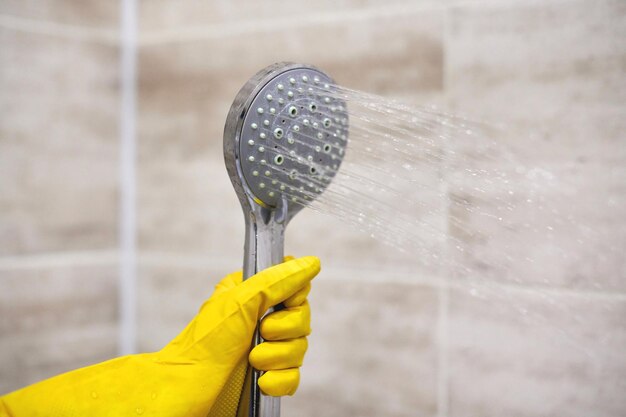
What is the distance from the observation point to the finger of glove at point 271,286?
1.75 ft

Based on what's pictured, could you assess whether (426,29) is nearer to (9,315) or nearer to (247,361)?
(247,361)

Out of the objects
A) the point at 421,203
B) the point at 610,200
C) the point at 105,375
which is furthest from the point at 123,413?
the point at 610,200

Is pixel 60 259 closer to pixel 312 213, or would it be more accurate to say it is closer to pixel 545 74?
pixel 312 213

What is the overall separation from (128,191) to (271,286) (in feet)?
1.84

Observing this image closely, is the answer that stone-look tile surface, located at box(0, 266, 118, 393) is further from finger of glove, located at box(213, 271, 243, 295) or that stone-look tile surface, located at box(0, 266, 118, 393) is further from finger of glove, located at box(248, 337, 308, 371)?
finger of glove, located at box(248, 337, 308, 371)

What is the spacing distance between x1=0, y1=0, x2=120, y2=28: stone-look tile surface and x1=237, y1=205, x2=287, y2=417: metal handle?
1.84 feet

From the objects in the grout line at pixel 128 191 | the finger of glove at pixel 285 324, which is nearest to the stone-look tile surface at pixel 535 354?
the finger of glove at pixel 285 324

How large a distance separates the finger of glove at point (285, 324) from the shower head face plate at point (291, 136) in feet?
0.34

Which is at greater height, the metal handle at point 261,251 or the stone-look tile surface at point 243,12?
the stone-look tile surface at point 243,12

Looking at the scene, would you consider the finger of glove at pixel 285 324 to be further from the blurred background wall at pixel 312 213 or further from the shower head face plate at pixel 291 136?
the blurred background wall at pixel 312 213

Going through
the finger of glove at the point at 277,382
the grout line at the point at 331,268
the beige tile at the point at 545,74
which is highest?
the beige tile at the point at 545,74

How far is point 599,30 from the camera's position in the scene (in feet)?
2.16

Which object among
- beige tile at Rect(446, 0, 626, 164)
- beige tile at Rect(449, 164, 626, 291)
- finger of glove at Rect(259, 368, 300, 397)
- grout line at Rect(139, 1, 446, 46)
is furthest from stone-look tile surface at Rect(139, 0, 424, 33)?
finger of glove at Rect(259, 368, 300, 397)

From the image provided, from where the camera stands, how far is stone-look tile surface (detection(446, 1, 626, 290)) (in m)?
0.66
